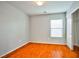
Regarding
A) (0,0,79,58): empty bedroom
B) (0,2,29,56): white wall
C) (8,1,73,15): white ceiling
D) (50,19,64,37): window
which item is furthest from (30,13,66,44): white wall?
(0,2,29,56): white wall

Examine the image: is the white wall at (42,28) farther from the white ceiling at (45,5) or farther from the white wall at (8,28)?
the white wall at (8,28)

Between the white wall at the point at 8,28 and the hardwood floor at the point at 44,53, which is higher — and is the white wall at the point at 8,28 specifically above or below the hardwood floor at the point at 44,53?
above

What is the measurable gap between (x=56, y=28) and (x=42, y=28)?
0.88 m

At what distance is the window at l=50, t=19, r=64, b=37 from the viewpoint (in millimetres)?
5441

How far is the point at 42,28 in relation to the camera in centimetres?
580

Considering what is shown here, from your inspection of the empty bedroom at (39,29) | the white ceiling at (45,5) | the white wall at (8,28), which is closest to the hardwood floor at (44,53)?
the empty bedroom at (39,29)

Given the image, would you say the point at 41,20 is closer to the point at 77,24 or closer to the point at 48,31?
the point at 48,31

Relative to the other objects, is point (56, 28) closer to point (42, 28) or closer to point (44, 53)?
point (42, 28)

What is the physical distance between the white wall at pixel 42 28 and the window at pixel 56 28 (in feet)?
0.78

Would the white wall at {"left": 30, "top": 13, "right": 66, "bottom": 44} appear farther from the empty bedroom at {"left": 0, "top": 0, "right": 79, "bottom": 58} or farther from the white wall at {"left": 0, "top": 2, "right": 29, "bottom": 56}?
the white wall at {"left": 0, "top": 2, "right": 29, "bottom": 56}

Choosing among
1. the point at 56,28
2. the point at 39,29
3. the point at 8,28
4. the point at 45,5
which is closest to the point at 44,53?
the point at 8,28

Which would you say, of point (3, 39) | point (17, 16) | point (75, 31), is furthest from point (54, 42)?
point (3, 39)

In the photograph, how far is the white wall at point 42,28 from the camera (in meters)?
5.50

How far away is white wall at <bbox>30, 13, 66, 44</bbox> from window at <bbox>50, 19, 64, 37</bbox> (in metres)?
0.24
